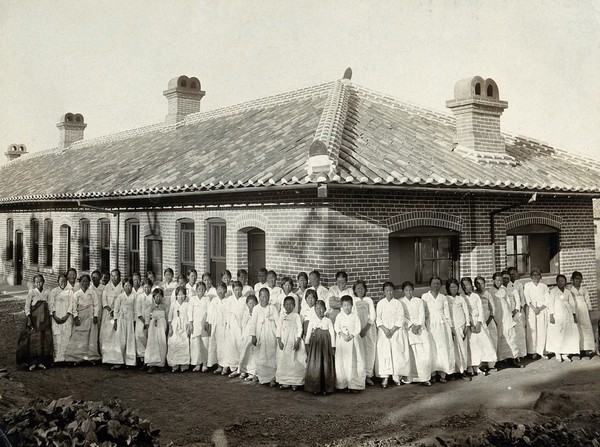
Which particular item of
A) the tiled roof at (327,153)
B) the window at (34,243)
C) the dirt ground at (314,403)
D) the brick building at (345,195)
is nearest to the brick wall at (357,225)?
the brick building at (345,195)

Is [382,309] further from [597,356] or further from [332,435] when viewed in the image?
[597,356]

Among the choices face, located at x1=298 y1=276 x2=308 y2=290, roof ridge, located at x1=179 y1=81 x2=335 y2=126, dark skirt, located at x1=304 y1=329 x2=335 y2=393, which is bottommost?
dark skirt, located at x1=304 y1=329 x2=335 y2=393

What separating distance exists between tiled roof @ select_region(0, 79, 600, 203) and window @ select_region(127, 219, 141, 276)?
130 centimetres

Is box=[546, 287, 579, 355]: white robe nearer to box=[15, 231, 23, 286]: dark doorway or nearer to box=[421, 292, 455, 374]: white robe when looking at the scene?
box=[421, 292, 455, 374]: white robe

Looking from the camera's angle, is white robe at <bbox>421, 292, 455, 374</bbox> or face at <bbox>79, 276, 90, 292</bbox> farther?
face at <bbox>79, 276, 90, 292</bbox>

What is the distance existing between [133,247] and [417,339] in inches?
354

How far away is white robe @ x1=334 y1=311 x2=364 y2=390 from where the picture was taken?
8023 mm

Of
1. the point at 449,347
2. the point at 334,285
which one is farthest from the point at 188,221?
the point at 449,347

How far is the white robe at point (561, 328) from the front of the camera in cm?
971

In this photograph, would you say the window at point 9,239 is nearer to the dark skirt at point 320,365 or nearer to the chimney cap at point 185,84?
the chimney cap at point 185,84

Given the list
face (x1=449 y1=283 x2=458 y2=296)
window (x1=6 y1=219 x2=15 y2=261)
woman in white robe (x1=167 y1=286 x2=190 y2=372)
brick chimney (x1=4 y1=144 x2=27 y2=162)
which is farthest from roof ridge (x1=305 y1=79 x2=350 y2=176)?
brick chimney (x1=4 y1=144 x2=27 y2=162)

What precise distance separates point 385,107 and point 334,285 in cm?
596

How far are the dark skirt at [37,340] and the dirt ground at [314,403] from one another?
0.27m

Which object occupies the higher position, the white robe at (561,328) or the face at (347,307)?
the face at (347,307)
